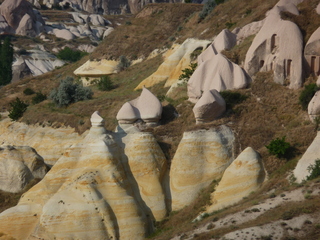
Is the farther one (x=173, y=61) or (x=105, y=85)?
(x=105, y=85)

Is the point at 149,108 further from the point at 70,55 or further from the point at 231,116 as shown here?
the point at 70,55

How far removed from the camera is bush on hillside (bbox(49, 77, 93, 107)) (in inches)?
2117

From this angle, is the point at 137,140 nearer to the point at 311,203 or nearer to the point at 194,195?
the point at 194,195

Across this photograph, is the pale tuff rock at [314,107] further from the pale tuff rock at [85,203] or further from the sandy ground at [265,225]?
the pale tuff rock at [85,203]

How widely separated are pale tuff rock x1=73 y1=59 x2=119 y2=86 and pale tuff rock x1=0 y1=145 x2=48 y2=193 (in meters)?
23.4

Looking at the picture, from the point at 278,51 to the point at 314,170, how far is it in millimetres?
10922

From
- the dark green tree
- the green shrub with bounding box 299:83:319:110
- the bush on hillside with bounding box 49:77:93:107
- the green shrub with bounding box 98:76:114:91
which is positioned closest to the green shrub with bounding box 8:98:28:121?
the bush on hillside with bounding box 49:77:93:107

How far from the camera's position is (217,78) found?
40469 mm

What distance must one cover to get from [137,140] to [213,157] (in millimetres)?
4505

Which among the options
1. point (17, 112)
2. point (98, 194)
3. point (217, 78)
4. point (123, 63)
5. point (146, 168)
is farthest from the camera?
point (123, 63)

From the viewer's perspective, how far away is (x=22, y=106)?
54531 mm

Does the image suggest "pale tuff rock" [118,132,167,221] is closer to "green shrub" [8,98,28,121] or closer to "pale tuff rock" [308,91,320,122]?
"pale tuff rock" [308,91,320,122]

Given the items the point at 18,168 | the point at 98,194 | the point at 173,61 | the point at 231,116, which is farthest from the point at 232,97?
the point at 173,61

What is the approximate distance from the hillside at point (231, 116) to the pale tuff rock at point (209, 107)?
53 centimetres
